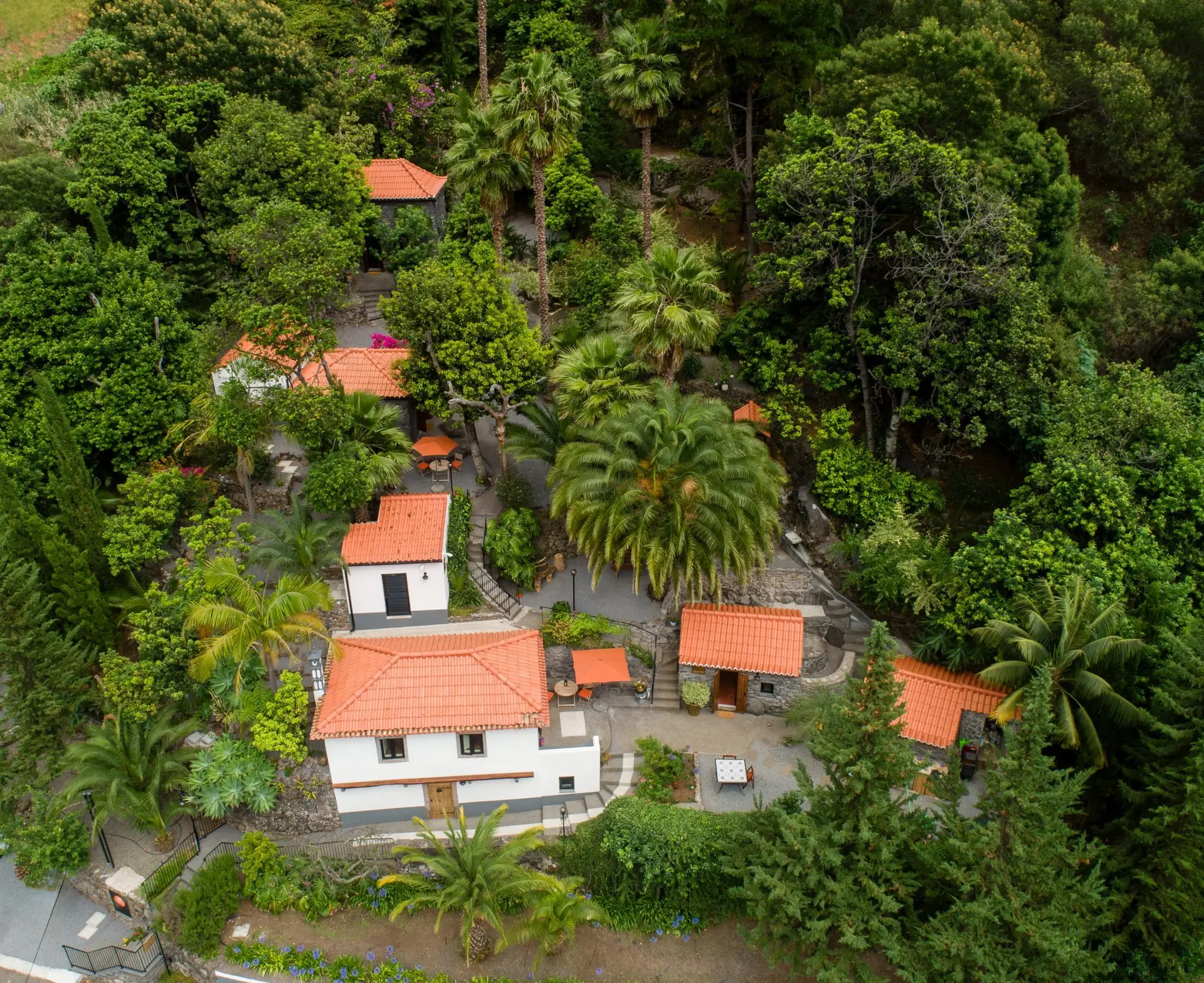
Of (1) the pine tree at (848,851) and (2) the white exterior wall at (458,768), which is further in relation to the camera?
(2) the white exterior wall at (458,768)

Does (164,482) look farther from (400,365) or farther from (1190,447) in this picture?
(1190,447)

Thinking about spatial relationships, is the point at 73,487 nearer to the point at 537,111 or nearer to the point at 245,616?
the point at 245,616

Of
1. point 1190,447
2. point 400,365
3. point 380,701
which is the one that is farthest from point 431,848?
point 1190,447

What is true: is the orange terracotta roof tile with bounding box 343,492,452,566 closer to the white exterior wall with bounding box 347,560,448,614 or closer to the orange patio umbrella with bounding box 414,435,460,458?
the white exterior wall with bounding box 347,560,448,614

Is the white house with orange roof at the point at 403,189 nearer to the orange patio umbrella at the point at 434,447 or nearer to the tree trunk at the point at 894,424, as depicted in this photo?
the orange patio umbrella at the point at 434,447

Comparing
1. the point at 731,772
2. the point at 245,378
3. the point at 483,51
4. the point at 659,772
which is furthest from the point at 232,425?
the point at 483,51

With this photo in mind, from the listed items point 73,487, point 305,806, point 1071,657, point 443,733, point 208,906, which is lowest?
point 208,906

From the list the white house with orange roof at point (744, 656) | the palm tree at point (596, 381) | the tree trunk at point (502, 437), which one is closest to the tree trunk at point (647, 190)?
the palm tree at point (596, 381)
